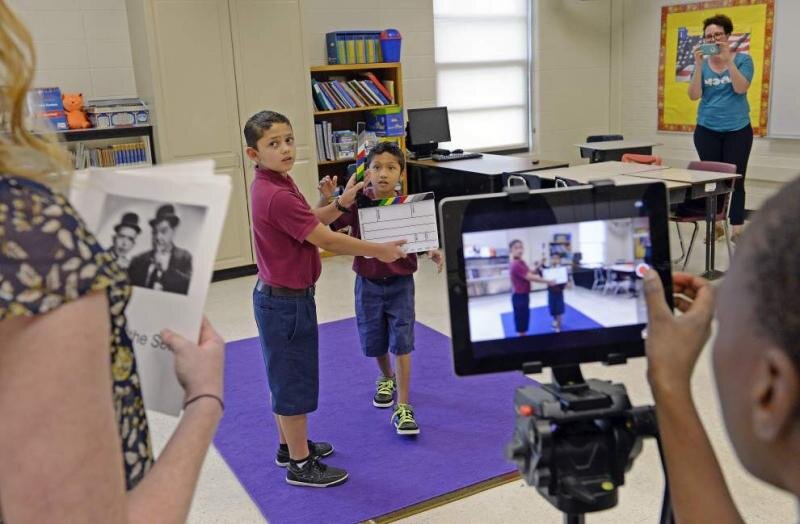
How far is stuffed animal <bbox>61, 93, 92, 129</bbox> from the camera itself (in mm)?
5133

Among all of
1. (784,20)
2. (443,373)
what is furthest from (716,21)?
(443,373)

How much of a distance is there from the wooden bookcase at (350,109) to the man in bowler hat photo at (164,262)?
5332mm

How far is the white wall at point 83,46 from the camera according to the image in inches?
205

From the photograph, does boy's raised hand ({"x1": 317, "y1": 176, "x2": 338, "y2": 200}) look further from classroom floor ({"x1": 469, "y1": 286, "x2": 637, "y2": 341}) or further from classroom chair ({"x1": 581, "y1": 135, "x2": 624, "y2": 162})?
classroom chair ({"x1": 581, "y1": 135, "x2": 624, "y2": 162})

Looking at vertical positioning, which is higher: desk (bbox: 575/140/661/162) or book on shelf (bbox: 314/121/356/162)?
book on shelf (bbox: 314/121/356/162)

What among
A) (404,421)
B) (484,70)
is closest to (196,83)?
(484,70)

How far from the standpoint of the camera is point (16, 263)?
632 millimetres

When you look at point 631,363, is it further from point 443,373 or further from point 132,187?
point 132,187

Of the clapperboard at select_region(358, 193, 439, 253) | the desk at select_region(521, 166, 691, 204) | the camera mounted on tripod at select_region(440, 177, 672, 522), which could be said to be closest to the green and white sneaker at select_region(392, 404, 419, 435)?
the clapperboard at select_region(358, 193, 439, 253)

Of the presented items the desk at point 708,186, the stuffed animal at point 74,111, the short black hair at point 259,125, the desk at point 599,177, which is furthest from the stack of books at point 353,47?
the short black hair at point 259,125

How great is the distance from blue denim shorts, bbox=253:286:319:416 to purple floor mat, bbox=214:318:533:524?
357mm

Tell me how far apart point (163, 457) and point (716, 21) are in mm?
5768

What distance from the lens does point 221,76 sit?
538 cm

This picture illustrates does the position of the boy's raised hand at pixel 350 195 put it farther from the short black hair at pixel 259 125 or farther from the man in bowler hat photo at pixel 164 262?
the man in bowler hat photo at pixel 164 262
